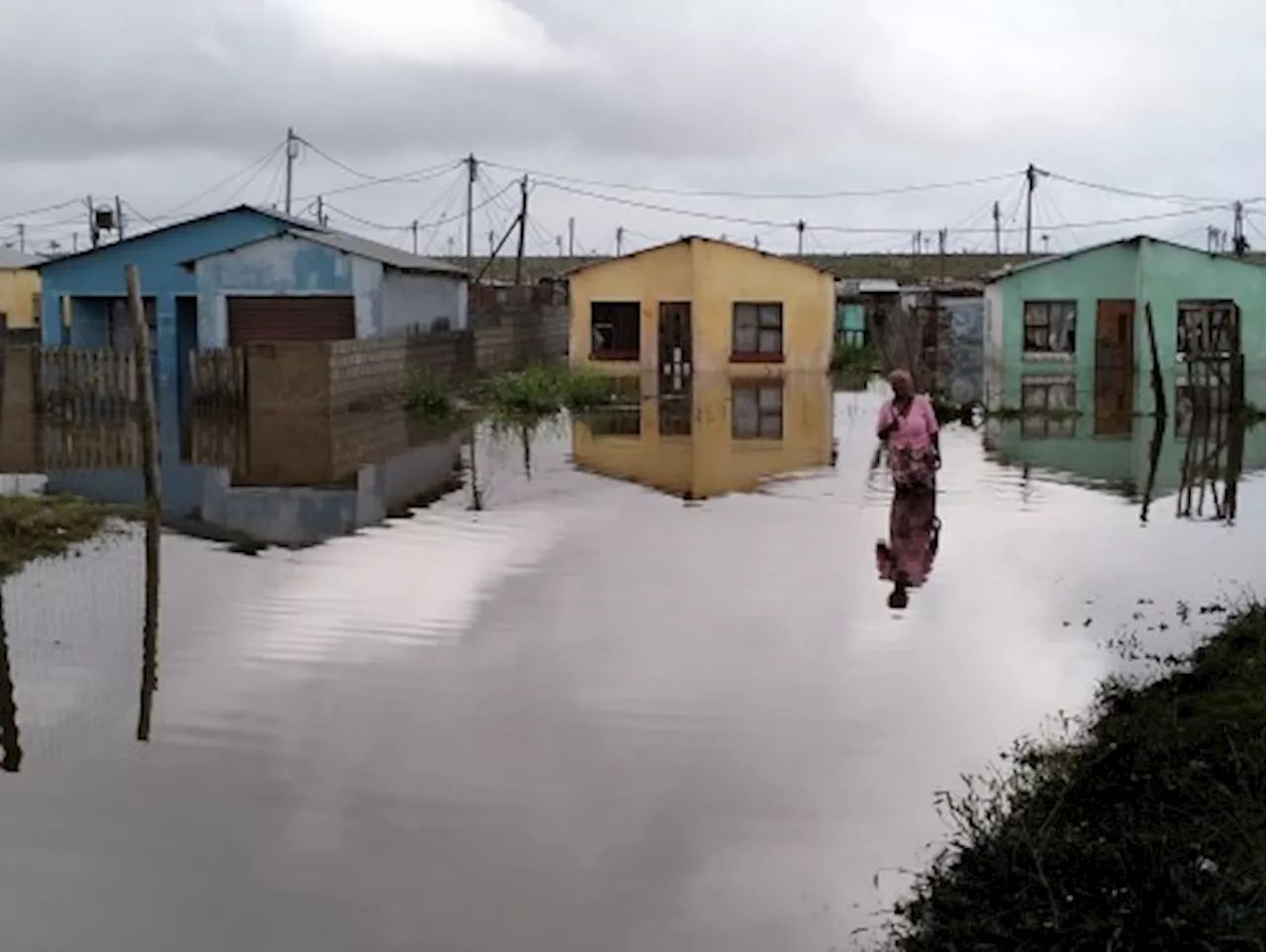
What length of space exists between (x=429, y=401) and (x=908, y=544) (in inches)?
650

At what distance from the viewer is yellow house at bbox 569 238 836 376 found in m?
41.9

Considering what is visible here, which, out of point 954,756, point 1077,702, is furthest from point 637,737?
point 1077,702

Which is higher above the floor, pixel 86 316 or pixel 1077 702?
pixel 86 316

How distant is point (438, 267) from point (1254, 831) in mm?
34910

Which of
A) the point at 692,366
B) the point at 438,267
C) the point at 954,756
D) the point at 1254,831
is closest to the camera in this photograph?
the point at 1254,831

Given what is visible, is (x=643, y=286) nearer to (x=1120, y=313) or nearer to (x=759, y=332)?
(x=759, y=332)

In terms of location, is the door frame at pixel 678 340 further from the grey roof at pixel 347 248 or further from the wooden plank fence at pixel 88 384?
the wooden plank fence at pixel 88 384

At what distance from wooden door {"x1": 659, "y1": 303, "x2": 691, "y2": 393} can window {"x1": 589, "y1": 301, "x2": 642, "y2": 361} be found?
2.08 feet

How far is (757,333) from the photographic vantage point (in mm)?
42719

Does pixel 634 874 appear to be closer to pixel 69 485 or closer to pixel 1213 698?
pixel 1213 698

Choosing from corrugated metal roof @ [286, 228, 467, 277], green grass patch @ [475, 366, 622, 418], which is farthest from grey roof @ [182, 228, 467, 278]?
green grass patch @ [475, 366, 622, 418]

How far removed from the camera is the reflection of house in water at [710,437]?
20641 mm

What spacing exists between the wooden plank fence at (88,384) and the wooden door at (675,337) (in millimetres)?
17574

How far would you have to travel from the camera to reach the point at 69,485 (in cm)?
1817
